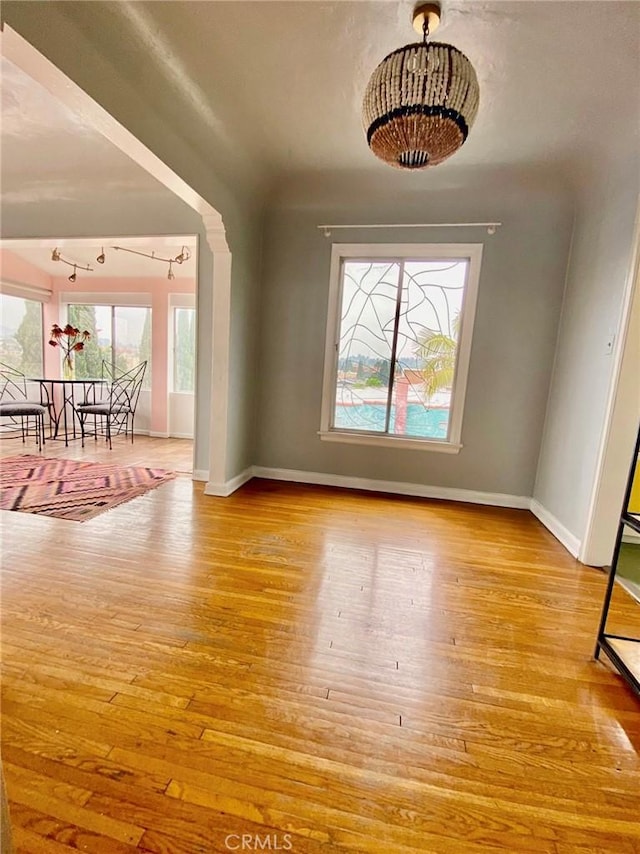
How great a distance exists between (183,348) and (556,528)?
5199 millimetres

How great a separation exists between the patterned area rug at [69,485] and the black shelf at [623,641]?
303 cm

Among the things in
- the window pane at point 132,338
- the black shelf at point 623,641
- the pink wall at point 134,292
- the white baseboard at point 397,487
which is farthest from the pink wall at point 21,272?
the black shelf at point 623,641

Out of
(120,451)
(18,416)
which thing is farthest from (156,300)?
(18,416)

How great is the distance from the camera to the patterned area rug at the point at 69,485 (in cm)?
284

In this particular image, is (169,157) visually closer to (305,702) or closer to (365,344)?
(365,344)

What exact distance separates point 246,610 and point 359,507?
1.63 meters

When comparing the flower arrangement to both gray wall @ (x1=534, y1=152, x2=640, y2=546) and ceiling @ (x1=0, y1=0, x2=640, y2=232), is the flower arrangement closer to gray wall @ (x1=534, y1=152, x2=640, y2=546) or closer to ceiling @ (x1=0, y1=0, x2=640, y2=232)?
ceiling @ (x1=0, y1=0, x2=640, y2=232)

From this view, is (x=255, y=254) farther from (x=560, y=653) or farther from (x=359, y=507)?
(x=560, y=653)

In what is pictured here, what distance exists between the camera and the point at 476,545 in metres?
2.64

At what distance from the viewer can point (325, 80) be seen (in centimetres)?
198

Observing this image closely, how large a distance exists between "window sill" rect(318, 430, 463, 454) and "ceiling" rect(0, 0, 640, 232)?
7.11 feet

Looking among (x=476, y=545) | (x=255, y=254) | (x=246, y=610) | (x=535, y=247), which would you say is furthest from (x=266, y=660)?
(x=535, y=247)

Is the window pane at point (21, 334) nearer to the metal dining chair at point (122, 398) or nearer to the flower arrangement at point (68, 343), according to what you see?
the flower arrangement at point (68, 343)

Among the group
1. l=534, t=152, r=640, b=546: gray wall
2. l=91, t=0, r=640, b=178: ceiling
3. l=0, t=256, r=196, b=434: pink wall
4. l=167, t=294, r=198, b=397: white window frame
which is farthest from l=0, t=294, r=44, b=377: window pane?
l=534, t=152, r=640, b=546: gray wall
